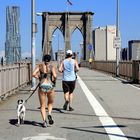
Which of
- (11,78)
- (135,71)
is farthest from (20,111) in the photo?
(135,71)

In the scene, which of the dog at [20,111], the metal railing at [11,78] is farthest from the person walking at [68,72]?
the metal railing at [11,78]

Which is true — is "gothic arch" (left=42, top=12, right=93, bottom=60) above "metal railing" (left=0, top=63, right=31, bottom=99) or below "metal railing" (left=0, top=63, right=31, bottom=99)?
above

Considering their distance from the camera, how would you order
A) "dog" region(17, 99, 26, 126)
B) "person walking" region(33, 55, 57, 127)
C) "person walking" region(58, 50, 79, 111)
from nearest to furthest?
"person walking" region(33, 55, 57, 127) → "dog" region(17, 99, 26, 126) → "person walking" region(58, 50, 79, 111)

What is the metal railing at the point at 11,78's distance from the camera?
1881 cm

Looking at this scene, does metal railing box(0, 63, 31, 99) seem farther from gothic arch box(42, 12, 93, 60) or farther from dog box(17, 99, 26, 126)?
gothic arch box(42, 12, 93, 60)

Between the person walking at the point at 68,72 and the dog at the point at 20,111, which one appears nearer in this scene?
the dog at the point at 20,111

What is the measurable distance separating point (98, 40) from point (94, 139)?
338 ft

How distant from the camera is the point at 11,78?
70.4 ft

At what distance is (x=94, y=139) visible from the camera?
32.5 feet

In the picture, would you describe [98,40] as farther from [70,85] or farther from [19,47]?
[70,85]

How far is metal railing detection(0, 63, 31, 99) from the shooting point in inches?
740

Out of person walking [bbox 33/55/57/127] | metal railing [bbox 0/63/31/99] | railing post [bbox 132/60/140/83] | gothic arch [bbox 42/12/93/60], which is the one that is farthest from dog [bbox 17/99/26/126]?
gothic arch [bbox 42/12/93/60]

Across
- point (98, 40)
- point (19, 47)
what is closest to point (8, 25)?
point (19, 47)

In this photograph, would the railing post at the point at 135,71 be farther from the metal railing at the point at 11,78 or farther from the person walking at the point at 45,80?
the person walking at the point at 45,80
